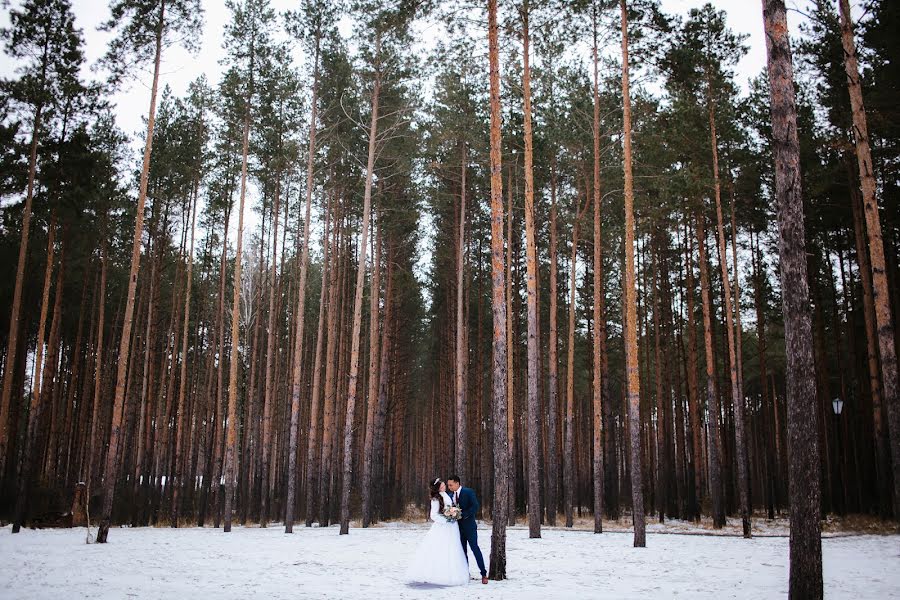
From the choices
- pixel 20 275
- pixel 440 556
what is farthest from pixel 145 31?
pixel 440 556

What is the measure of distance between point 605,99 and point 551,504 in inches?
584

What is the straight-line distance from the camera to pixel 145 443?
2362 centimetres

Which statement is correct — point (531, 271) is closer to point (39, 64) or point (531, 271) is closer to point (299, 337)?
point (299, 337)

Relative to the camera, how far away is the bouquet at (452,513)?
874 centimetres

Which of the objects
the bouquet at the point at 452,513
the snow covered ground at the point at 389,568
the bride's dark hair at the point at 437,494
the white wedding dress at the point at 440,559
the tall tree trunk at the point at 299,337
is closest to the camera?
the snow covered ground at the point at 389,568

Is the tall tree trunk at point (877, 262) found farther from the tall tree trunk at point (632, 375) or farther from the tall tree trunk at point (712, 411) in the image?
the tall tree trunk at point (712, 411)

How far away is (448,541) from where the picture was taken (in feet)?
28.3

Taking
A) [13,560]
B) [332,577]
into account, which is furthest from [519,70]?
[13,560]

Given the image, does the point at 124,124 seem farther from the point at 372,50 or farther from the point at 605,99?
the point at 605,99

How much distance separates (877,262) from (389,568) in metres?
11.2

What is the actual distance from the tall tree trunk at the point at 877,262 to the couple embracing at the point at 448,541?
8.39 meters

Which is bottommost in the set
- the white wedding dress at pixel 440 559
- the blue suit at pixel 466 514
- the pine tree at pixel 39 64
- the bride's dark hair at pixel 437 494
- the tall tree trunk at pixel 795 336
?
the white wedding dress at pixel 440 559

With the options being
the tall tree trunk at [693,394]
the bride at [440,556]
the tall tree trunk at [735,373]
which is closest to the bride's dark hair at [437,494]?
the bride at [440,556]

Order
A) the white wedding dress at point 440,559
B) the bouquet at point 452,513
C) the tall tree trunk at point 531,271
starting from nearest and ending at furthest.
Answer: the white wedding dress at point 440,559, the bouquet at point 452,513, the tall tree trunk at point 531,271
